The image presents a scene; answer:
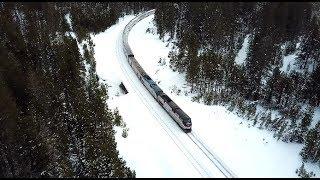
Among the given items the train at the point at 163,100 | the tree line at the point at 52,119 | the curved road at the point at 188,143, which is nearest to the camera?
the tree line at the point at 52,119

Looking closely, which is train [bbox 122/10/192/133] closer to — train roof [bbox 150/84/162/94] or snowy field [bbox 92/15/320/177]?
train roof [bbox 150/84/162/94]

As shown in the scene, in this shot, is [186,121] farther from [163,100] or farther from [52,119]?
[52,119]

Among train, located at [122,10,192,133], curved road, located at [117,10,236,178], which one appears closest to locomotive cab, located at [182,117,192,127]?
train, located at [122,10,192,133]

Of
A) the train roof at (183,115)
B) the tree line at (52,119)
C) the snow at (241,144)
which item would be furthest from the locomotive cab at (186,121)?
the tree line at (52,119)

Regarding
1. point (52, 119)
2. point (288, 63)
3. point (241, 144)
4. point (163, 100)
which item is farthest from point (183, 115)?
point (288, 63)

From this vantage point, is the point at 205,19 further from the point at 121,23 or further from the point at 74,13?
the point at 74,13

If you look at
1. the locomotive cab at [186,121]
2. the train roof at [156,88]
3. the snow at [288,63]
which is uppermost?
the locomotive cab at [186,121]

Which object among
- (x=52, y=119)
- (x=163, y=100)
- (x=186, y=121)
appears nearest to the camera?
(x=186, y=121)

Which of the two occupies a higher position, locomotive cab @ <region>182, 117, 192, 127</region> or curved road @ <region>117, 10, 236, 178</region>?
locomotive cab @ <region>182, 117, 192, 127</region>

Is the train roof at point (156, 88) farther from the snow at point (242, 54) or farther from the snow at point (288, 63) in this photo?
the snow at point (288, 63)

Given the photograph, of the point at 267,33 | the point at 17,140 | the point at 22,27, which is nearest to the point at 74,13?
the point at 22,27

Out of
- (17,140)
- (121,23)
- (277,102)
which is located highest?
(17,140)
